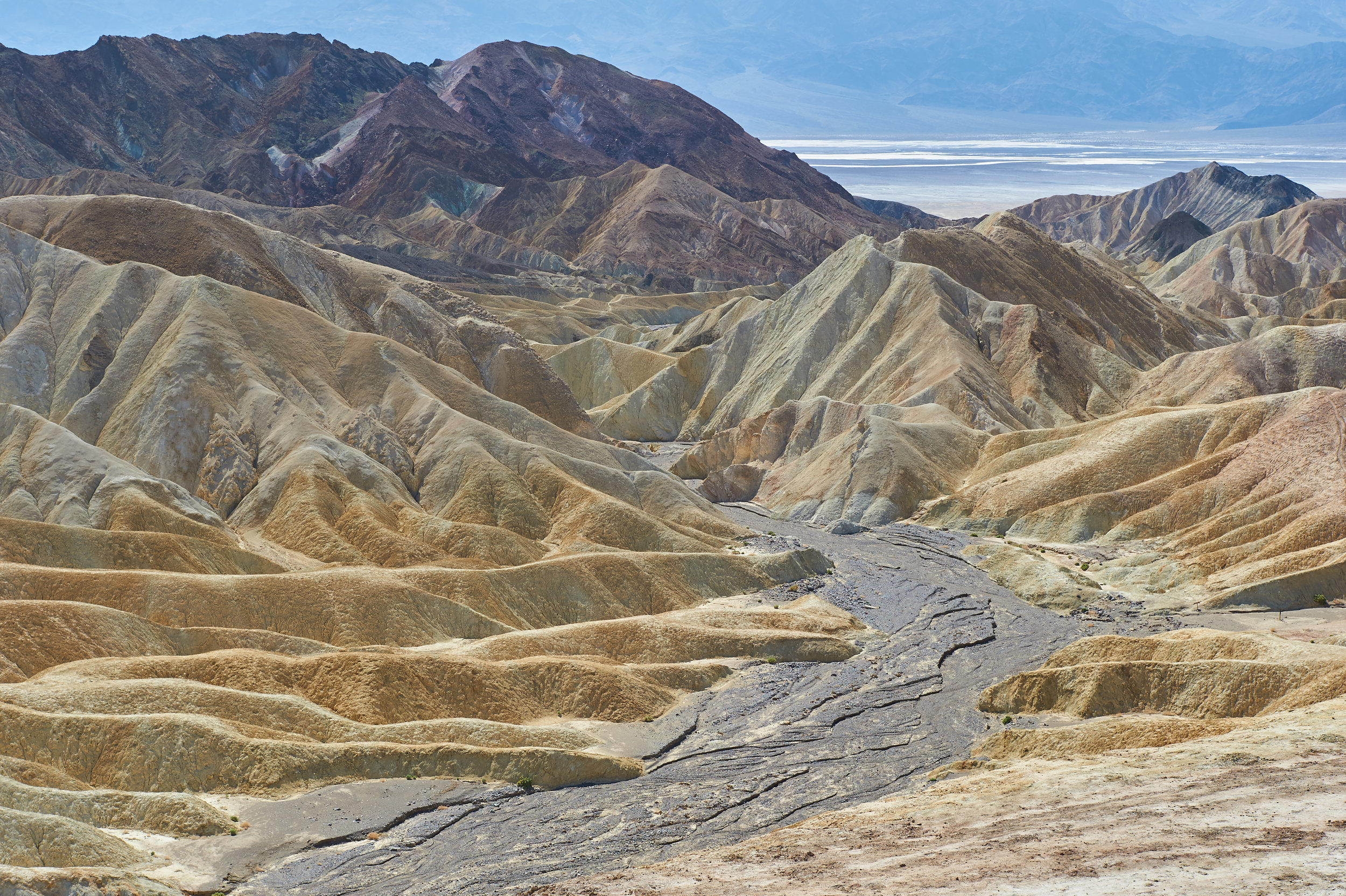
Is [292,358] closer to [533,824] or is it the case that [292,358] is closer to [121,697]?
[121,697]

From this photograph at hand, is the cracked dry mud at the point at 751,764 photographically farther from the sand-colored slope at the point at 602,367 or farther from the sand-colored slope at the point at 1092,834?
the sand-colored slope at the point at 602,367

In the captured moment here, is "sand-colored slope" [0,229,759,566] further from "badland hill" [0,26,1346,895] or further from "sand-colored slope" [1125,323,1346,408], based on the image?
"sand-colored slope" [1125,323,1346,408]

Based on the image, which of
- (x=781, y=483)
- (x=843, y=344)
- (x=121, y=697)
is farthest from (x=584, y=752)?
(x=843, y=344)

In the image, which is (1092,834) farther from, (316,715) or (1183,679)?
(316,715)

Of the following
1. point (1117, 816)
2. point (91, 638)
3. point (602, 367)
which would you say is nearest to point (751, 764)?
point (1117, 816)

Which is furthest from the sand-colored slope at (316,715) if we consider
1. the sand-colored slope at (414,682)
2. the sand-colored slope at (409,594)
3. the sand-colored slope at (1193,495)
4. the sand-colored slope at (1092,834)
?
the sand-colored slope at (1193,495)

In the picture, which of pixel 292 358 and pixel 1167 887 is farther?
pixel 292 358

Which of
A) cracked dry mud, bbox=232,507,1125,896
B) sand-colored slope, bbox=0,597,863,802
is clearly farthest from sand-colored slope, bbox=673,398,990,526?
sand-colored slope, bbox=0,597,863,802
